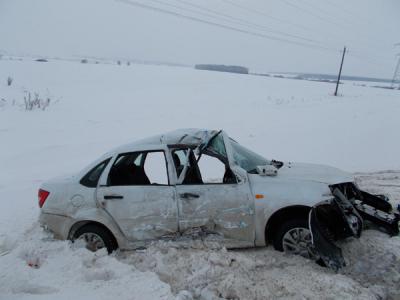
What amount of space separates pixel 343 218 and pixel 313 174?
72 cm

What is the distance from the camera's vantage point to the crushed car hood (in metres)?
4.34

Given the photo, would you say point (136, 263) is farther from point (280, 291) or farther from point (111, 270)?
point (280, 291)

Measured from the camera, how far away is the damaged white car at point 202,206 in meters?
4.12

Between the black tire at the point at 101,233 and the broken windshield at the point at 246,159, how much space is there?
2.07 meters

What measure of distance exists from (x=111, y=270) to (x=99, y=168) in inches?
55.2

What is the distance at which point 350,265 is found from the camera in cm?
405

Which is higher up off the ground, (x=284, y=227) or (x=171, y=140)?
(x=171, y=140)

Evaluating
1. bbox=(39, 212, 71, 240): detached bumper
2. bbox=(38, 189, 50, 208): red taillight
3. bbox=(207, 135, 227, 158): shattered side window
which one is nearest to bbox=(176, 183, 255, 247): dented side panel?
bbox=(207, 135, 227, 158): shattered side window

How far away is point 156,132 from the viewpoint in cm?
1295

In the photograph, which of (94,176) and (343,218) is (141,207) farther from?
(343,218)

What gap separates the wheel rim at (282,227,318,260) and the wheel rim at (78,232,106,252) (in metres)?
2.51

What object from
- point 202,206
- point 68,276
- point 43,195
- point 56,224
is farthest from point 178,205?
point 43,195

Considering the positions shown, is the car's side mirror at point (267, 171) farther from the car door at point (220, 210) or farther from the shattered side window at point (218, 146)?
the shattered side window at point (218, 146)

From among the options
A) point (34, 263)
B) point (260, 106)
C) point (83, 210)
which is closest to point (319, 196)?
point (83, 210)
